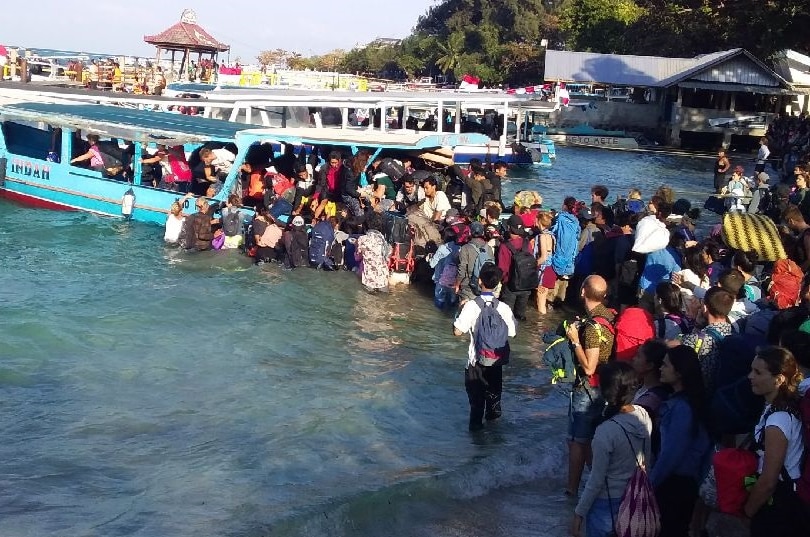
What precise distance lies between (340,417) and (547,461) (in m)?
2.13

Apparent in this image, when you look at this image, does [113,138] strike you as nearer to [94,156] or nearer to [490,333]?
[94,156]

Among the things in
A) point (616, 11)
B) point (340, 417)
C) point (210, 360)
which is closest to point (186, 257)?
point (210, 360)

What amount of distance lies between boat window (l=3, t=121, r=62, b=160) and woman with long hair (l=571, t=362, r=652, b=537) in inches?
710

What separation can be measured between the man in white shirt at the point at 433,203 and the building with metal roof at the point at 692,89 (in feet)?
115

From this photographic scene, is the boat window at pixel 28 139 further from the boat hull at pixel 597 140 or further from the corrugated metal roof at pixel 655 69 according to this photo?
the corrugated metal roof at pixel 655 69

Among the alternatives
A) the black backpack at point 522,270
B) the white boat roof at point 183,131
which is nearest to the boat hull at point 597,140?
the white boat roof at point 183,131

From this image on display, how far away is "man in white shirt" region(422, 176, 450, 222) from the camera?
1462 cm

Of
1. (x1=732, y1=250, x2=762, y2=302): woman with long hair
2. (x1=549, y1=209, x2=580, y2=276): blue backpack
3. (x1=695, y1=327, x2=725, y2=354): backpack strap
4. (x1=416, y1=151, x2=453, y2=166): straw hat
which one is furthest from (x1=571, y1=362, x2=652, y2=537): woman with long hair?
(x1=416, y1=151, x2=453, y2=166): straw hat

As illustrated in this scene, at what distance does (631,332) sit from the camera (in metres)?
6.46

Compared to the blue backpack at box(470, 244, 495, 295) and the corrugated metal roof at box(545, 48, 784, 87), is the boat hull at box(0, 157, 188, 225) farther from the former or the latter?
the corrugated metal roof at box(545, 48, 784, 87)

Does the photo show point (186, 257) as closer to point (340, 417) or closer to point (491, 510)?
point (340, 417)

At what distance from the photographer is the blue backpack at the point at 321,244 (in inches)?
557

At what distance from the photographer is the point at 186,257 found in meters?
15.6

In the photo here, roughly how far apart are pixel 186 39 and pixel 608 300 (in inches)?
1513
